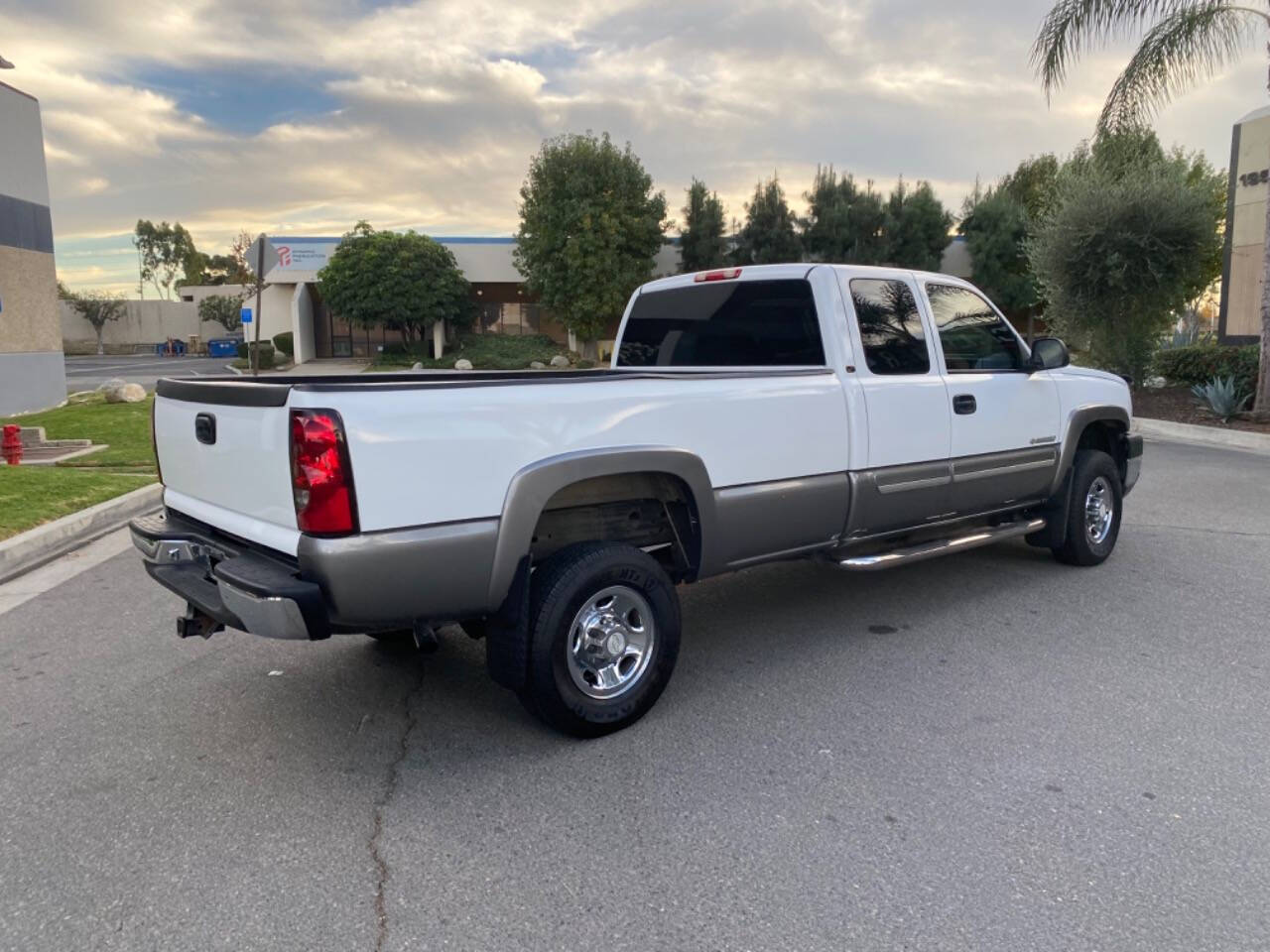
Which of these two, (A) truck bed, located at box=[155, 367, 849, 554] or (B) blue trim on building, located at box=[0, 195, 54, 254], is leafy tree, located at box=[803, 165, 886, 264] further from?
(A) truck bed, located at box=[155, 367, 849, 554]

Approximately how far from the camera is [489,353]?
39062 mm

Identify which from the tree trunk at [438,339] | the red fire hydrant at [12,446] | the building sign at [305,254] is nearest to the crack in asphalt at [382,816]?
Answer: the red fire hydrant at [12,446]

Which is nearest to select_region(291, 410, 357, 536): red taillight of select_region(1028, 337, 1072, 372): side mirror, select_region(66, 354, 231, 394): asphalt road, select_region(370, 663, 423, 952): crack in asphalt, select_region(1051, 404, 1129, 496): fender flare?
select_region(370, 663, 423, 952): crack in asphalt

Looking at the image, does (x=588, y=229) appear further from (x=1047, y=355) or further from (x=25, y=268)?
(x=1047, y=355)

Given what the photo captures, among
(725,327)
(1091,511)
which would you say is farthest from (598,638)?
(1091,511)

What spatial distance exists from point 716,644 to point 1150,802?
224 cm

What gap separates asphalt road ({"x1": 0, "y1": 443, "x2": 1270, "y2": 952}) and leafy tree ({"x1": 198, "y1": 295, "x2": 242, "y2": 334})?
2571 inches

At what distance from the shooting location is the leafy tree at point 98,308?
6475 centimetres

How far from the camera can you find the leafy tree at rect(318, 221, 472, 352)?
3775cm

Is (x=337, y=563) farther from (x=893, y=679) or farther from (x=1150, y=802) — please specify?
(x=1150, y=802)

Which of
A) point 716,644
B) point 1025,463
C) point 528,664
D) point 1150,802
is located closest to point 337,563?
point 528,664

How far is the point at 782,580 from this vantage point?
6.32 metres

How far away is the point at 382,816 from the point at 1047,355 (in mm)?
4697

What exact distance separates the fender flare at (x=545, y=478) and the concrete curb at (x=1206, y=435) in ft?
36.2
